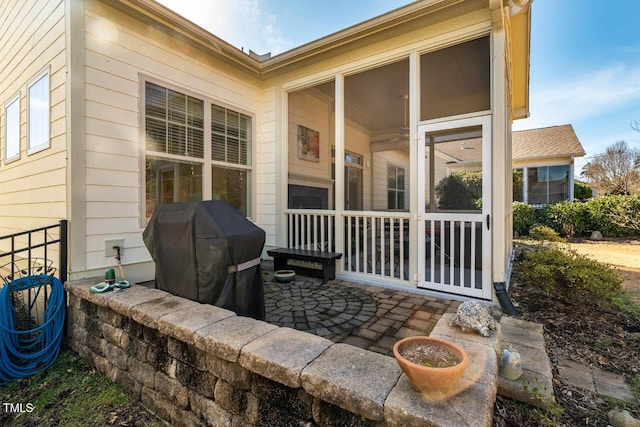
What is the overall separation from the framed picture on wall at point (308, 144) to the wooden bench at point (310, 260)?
211 centimetres

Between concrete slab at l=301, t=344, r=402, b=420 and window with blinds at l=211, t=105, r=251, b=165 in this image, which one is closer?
concrete slab at l=301, t=344, r=402, b=420

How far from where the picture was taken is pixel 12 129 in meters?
4.62

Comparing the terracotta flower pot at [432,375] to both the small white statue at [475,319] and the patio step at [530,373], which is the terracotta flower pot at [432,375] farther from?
the patio step at [530,373]

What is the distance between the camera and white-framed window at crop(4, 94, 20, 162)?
4.35 m

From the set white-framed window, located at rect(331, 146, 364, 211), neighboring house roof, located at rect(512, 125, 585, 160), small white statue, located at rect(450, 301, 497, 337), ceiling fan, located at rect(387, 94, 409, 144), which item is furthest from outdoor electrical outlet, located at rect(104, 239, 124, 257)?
neighboring house roof, located at rect(512, 125, 585, 160)

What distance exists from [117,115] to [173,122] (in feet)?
2.31

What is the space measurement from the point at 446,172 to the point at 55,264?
498cm

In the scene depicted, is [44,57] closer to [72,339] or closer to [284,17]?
[72,339]

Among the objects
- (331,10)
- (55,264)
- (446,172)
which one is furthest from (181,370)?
(331,10)

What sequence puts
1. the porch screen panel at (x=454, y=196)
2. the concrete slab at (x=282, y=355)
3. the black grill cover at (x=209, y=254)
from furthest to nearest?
the porch screen panel at (x=454, y=196) → the black grill cover at (x=209, y=254) → the concrete slab at (x=282, y=355)

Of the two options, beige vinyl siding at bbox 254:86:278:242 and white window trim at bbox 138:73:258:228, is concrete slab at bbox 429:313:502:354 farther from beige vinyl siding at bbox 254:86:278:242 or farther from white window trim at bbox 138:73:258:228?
beige vinyl siding at bbox 254:86:278:242

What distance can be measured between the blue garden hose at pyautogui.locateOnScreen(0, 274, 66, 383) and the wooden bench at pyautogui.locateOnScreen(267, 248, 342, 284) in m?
2.51

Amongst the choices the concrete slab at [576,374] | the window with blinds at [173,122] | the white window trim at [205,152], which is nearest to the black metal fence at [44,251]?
the white window trim at [205,152]

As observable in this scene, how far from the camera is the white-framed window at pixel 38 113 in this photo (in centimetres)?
337
